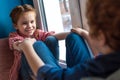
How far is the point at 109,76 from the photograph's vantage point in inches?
28.5

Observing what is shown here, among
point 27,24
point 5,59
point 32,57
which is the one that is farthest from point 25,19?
point 32,57

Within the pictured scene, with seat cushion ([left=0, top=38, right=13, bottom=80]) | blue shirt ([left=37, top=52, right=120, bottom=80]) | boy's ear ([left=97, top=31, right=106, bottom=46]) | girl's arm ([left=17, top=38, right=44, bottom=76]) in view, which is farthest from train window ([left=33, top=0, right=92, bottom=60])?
boy's ear ([left=97, top=31, right=106, bottom=46])

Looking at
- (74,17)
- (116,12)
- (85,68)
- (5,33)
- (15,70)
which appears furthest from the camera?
(5,33)

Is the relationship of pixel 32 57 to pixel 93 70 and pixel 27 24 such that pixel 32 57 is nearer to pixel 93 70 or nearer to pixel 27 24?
pixel 93 70

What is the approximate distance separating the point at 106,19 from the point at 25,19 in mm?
1023

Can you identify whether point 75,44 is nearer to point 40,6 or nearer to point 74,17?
point 74,17

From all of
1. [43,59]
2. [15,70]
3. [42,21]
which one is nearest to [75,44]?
[43,59]

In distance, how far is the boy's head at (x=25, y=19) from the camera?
168cm

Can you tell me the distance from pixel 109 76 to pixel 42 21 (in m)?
1.28

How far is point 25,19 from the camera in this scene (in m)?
1.68

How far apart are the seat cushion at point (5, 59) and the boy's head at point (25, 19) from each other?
16 cm

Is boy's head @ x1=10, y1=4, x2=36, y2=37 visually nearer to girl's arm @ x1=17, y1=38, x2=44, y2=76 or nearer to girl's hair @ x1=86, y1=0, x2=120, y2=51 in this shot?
girl's arm @ x1=17, y1=38, x2=44, y2=76

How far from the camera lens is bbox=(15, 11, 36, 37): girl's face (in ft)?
5.50

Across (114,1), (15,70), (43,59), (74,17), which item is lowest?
(15,70)
